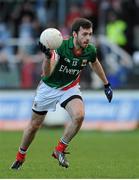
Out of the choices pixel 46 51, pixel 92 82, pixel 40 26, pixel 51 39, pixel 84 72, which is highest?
pixel 51 39

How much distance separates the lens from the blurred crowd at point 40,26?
832 inches

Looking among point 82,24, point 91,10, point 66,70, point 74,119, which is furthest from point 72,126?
point 91,10

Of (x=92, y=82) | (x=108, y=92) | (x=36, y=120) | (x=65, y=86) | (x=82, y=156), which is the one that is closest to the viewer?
(x=36, y=120)

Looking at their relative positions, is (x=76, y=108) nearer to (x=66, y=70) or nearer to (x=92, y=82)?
(x=66, y=70)

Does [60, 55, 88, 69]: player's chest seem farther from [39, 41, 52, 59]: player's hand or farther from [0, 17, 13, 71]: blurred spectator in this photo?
[0, 17, 13, 71]: blurred spectator

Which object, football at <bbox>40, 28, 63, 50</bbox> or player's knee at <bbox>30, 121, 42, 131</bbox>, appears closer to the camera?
football at <bbox>40, 28, 63, 50</bbox>

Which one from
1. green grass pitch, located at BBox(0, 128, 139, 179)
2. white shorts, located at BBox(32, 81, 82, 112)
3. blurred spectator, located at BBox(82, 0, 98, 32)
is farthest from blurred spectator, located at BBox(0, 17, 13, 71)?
white shorts, located at BBox(32, 81, 82, 112)

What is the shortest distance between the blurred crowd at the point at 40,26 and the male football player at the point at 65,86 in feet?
28.3

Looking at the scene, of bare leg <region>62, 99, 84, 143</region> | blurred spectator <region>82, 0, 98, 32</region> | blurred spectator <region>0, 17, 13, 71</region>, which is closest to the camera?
bare leg <region>62, 99, 84, 143</region>

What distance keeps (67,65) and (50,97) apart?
54 cm

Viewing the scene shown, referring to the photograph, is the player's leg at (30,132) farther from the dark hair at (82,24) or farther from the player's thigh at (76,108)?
the dark hair at (82,24)

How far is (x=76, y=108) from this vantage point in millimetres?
11969

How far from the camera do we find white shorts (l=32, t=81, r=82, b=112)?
12141 millimetres

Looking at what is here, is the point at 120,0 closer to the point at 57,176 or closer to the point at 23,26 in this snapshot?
the point at 23,26
